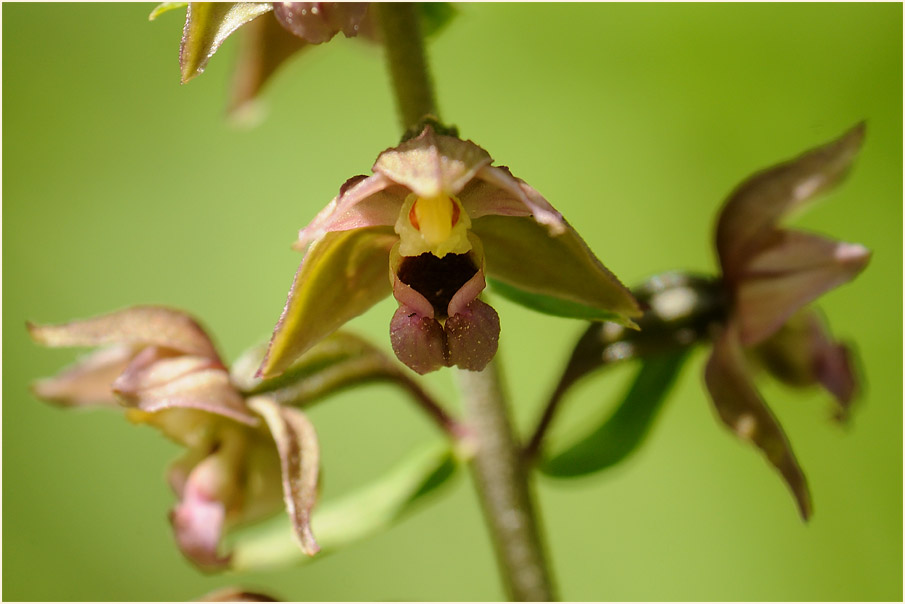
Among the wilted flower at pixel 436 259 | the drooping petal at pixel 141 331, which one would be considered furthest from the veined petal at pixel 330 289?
the drooping petal at pixel 141 331

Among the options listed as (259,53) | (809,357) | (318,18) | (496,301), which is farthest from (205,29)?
(496,301)

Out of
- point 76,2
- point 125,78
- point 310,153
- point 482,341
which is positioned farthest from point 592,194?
point 482,341

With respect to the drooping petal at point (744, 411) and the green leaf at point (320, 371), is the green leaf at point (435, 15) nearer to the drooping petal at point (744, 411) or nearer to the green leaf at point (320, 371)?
the green leaf at point (320, 371)

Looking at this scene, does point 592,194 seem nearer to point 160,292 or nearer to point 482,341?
point 160,292

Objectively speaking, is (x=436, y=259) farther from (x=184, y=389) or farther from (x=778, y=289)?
(x=778, y=289)

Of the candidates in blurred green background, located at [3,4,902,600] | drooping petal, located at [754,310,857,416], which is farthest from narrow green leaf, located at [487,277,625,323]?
blurred green background, located at [3,4,902,600]

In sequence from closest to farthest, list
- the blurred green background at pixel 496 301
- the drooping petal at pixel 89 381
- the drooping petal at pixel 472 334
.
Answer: the drooping petal at pixel 472 334 < the drooping petal at pixel 89 381 < the blurred green background at pixel 496 301

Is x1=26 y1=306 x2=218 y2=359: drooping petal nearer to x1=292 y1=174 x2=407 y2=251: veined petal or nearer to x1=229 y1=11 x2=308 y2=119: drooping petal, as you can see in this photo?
x1=292 y1=174 x2=407 y2=251: veined petal
